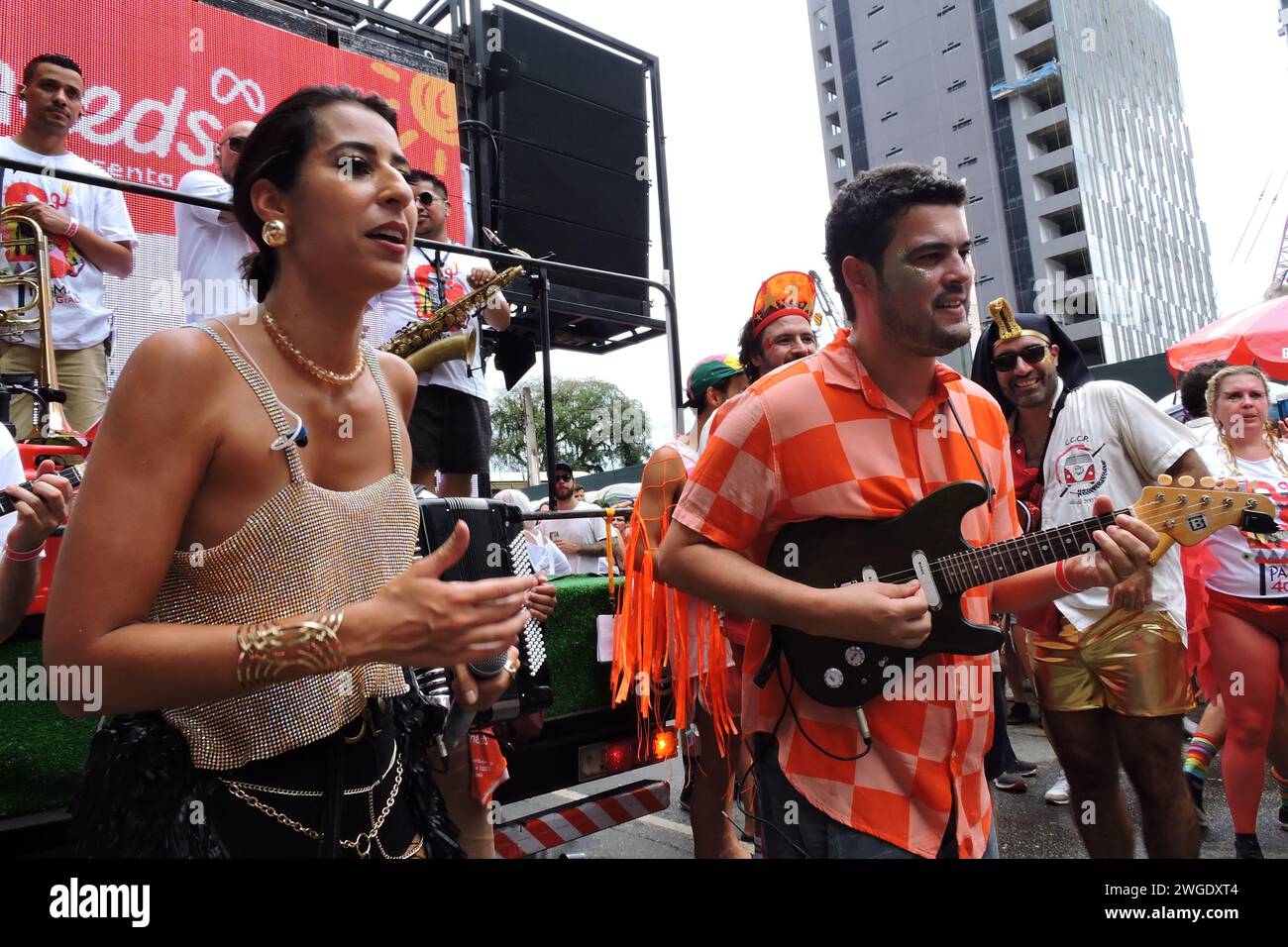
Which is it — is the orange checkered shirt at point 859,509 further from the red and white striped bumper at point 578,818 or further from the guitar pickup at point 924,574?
the red and white striped bumper at point 578,818

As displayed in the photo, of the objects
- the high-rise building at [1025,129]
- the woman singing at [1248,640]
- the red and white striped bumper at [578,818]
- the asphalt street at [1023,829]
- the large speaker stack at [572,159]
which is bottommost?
the asphalt street at [1023,829]

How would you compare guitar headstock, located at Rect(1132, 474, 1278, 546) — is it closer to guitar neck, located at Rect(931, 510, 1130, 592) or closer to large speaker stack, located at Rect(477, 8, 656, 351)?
guitar neck, located at Rect(931, 510, 1130, 592)

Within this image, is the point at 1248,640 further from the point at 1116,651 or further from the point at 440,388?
the point at 440,388

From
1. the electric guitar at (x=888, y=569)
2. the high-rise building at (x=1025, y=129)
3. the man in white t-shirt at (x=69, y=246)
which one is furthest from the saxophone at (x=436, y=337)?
the high-rise building at (x=1025, y=129)

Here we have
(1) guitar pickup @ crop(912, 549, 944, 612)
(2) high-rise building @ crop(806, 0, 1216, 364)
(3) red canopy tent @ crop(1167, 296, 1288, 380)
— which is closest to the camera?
(1) guitar pickup @ crop(912, 549, 944, 612)

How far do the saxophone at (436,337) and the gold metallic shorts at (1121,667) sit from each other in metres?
3.17

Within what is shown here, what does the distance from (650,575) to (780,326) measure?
4.41 ft

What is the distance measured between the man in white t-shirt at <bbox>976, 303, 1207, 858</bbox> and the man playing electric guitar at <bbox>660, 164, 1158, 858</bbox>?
3.83ft

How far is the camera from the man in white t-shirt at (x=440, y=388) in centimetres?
440

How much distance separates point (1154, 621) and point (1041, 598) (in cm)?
128

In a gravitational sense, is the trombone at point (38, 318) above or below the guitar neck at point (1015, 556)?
above

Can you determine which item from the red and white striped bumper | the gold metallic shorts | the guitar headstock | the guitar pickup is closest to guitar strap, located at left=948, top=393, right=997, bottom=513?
the guitar pickup

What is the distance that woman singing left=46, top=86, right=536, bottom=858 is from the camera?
112 centimetres
